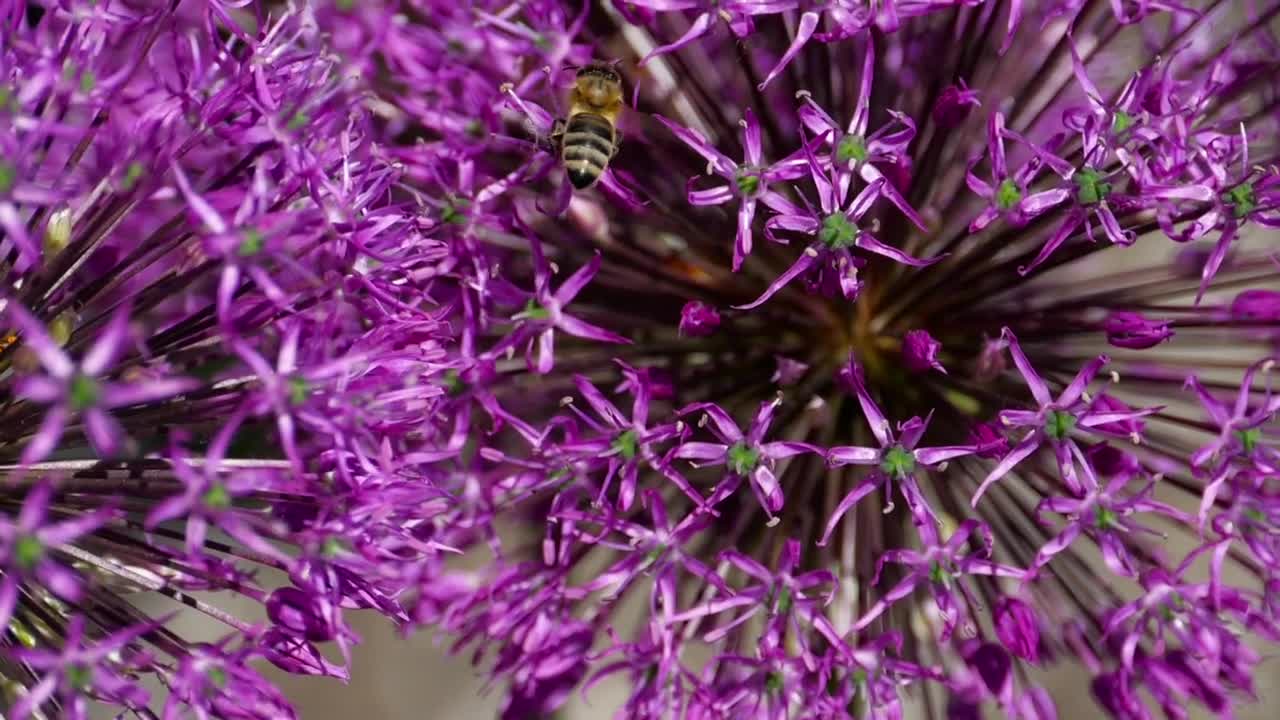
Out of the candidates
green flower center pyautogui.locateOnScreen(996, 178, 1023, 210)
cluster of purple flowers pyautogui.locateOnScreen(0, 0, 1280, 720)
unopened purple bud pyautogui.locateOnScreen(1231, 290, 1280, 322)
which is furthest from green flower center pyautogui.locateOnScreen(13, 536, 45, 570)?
unopened purple bud pyautogui.locateOnScreen(1231, 290, 1280, 322)

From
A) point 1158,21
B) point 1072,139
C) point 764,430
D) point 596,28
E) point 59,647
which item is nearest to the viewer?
point 59,647

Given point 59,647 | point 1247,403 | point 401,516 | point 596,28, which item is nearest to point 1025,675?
point 1247,403

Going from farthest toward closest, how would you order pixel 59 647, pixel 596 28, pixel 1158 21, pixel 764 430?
pixel 1158 21, pixel 596 28, pixel 764 430, pixel 59 647

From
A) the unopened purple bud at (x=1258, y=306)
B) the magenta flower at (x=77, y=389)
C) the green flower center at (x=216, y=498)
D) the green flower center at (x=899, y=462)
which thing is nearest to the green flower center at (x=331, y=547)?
the green flower center at (x=216, y=498)

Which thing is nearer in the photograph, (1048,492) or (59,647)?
(59,647)

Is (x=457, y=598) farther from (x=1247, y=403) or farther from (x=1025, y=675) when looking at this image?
(x=1247, y=403)

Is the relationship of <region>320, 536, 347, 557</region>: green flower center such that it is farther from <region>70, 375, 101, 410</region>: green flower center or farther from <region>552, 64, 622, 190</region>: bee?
<region>552, 64, 622, 190</region>: bee

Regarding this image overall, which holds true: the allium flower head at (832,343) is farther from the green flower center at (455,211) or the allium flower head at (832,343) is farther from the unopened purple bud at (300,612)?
the unopened purple bud at (300,612)

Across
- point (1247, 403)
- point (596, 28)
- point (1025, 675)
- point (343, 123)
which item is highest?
point (596, 28)

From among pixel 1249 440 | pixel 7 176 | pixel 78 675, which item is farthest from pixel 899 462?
pixel 7 176
